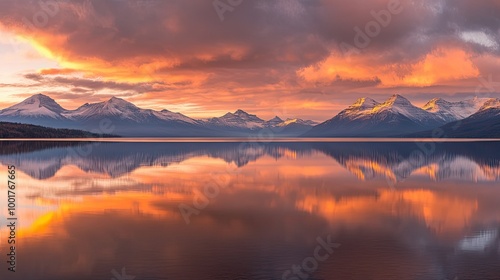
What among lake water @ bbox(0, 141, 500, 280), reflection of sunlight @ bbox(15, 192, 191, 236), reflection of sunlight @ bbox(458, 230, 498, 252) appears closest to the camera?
lake water @ bbox(0, 141, 500, 280)

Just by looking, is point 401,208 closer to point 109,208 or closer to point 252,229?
point 252,229

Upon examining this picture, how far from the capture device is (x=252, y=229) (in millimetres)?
30344

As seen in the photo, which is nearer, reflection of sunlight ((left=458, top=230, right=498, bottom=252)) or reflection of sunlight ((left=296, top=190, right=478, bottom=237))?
reflection of sunlight ((left=458, top=230, right=498, bottom=252))

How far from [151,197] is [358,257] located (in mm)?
24450

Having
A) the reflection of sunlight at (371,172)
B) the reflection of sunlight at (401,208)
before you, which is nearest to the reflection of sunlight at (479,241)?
the reflection of sunlight at (401,208)

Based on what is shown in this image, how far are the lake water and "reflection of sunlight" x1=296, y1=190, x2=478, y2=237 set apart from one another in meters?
0.14

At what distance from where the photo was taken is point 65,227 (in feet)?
101

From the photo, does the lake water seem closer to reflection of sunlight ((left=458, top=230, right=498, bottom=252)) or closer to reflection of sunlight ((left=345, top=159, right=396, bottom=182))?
reflection of sunlight ((left=458, top=230, right=498, bottom=252))

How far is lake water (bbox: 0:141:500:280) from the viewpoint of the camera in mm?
22484

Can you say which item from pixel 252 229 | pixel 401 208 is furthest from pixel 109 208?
pixel 401 208

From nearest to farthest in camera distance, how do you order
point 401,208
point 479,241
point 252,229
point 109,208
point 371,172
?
point 479,241 < point 252,229 < point 109,208 < point 401,208 < point 371,172

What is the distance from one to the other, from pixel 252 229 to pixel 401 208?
14.8 m

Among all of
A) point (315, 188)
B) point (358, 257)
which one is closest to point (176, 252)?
point (358, 257)

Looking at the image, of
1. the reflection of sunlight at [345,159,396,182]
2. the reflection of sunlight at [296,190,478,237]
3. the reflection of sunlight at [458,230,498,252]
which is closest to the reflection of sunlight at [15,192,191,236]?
the reflection of sunlight at [296,190,478,237]
